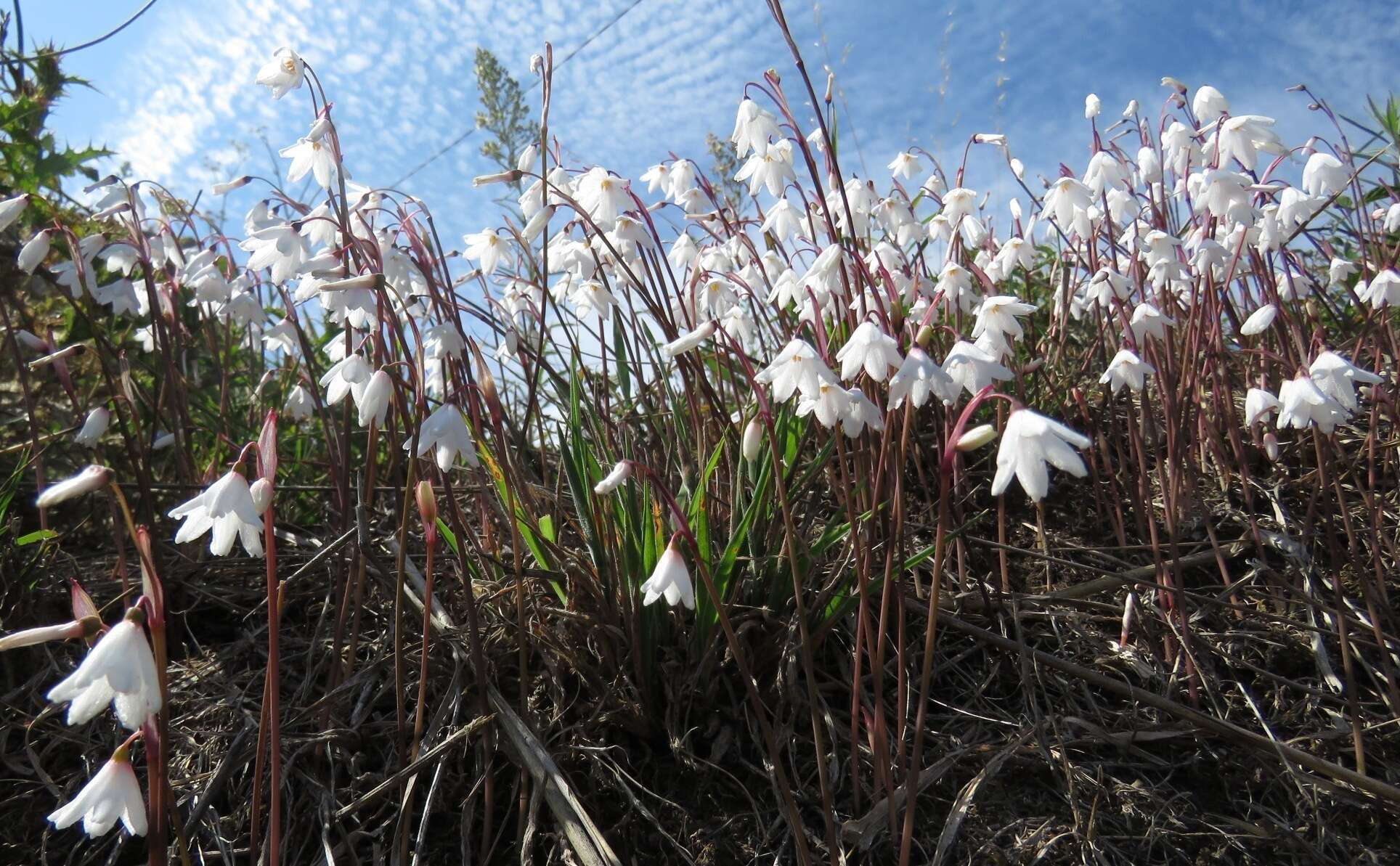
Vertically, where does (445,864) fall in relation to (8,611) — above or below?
below

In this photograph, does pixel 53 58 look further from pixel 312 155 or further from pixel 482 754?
pixel 482 754

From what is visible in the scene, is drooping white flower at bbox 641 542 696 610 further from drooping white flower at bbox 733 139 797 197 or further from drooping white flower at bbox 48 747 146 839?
drooping white flower at bbox 733 139 797 197

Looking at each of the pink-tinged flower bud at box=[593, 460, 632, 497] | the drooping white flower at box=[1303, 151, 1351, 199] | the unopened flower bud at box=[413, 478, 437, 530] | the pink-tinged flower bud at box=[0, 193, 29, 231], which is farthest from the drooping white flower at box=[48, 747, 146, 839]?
the drooping white flower at box=[1303, 151, 1351, 199]

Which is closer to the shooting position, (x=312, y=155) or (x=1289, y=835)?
(x=1289, y=835)

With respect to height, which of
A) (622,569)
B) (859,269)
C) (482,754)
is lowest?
(482,754)

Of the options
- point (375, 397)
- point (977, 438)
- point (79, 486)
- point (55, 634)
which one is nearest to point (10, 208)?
point (375, 397)

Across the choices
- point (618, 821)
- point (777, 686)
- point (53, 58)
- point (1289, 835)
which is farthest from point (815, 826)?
point (53, 58)

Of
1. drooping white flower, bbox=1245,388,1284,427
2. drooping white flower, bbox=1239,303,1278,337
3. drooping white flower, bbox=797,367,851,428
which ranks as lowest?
drooping white flower, bbox=797,367,851,428

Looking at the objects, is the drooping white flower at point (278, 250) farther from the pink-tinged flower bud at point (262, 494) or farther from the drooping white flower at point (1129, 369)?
the drooping white flower at point (1129, 369)
